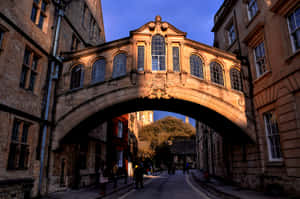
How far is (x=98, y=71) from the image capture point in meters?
13.9

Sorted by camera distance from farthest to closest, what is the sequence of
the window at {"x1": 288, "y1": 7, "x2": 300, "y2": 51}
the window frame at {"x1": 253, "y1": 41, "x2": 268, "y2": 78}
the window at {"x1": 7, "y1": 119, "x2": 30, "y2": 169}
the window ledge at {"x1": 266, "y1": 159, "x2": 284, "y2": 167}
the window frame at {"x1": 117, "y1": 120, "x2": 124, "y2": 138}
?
the window frame at {"x1": 117, "y1": 120, "x2": 124, "y2": 138}, the window frame at {"x1": 253, "y1": 41, "x2": 268, "y2": 78}, the window ledge at {"x1": 266, "y1": 159, "x2": 284, "y2": 167}, the window at {"x1": 288, "y1": 7, "x2": 300, "y2": 51}, the window at {"x1": 7, "y1": 119, "x2": 30, "y2": 169}

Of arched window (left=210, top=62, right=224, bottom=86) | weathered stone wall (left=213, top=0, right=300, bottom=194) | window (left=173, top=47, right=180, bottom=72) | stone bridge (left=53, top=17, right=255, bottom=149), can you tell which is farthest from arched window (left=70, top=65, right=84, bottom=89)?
weathered stone wall (left=213, top=0, right=300, bottom=194)

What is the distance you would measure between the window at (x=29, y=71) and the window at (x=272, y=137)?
12861mm

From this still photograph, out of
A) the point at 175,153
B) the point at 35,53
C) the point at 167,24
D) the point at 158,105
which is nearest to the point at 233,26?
the point at 167,24

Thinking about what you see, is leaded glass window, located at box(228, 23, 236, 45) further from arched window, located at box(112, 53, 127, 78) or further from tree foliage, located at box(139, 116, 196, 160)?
tree foliage, located at box(139, 116, 196, 160)

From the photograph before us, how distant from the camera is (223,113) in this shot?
1284 cm

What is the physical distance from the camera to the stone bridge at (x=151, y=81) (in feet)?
42.1

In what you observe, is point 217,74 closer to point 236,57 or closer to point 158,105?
point 236,57

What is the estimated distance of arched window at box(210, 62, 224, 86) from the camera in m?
14.0

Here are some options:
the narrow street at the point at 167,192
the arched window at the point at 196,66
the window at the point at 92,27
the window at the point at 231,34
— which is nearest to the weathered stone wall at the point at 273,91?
the window at the point at 231,34

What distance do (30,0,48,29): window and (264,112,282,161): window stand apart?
1361cm

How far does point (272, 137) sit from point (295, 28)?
18.4 feet

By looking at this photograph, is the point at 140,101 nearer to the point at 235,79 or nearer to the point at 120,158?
the point at 235,79

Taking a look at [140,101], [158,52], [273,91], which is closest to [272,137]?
[273,91]
